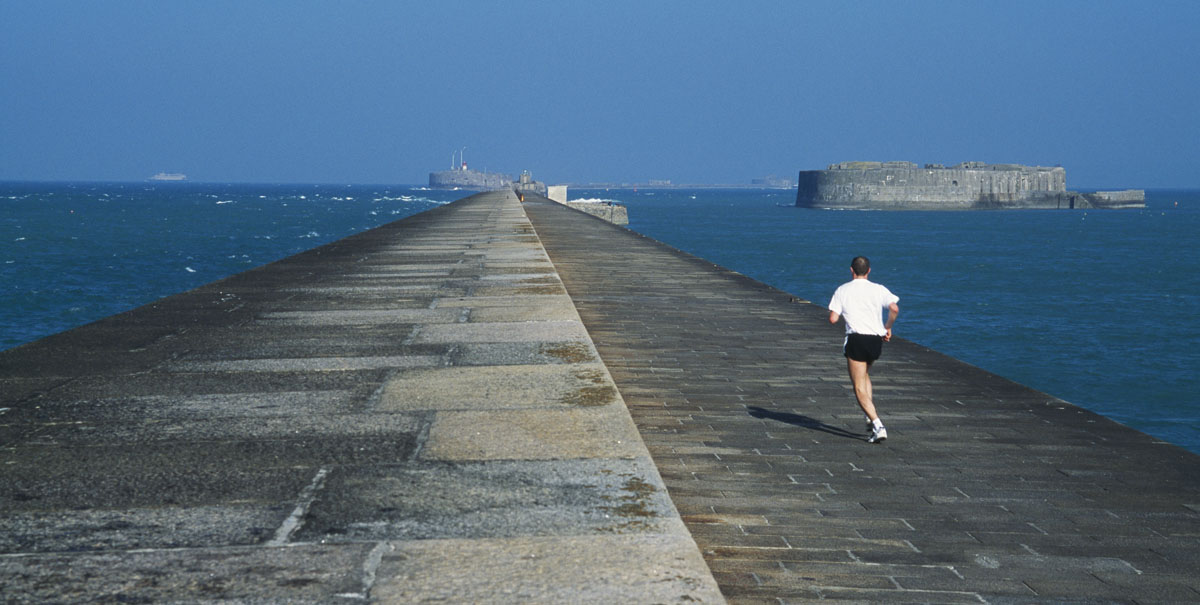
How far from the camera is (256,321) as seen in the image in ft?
33.0

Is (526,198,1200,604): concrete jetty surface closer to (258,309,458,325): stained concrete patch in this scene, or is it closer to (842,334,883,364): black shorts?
(842,334,883,364): black shorts

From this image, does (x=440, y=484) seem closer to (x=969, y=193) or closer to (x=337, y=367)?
(x=337, y=367)

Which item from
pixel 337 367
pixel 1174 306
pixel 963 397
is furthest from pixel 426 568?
pixel 1174 306

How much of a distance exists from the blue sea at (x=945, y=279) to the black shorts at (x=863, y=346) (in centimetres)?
1567

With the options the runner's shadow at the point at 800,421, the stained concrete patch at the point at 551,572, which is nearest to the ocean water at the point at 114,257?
the runner's shadow at the point at 800,421

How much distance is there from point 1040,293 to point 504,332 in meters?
42.3

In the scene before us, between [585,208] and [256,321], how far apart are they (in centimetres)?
7456

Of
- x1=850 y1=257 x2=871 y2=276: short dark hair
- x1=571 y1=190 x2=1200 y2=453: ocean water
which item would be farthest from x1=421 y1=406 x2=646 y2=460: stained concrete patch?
x1=571 y1=190 x2=1200 y2=453: ocean water

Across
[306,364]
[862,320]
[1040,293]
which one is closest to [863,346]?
[862,320]

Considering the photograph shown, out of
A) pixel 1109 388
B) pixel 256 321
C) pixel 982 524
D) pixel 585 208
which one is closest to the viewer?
pixel 982 524

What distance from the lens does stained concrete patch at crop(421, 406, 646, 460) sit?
5164 millimetres

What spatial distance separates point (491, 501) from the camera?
4453 mm

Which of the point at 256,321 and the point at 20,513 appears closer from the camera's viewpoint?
the point at 20,513

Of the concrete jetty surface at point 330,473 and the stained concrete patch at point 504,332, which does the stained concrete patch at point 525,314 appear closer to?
the stained concrete patch at point 504,332
